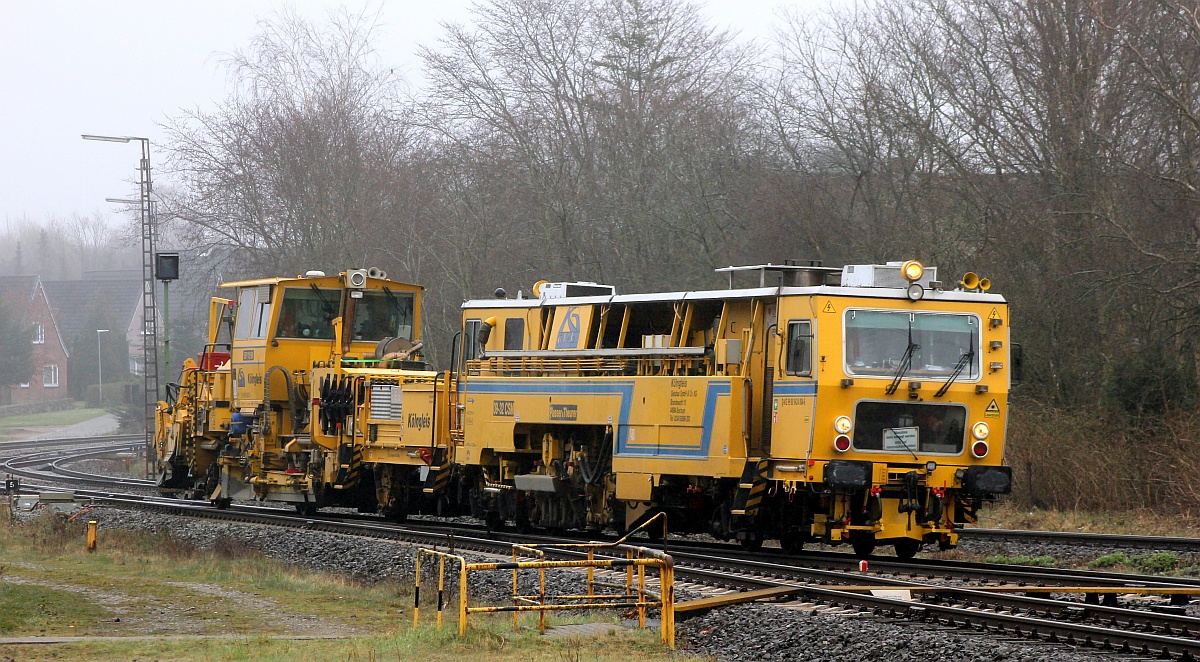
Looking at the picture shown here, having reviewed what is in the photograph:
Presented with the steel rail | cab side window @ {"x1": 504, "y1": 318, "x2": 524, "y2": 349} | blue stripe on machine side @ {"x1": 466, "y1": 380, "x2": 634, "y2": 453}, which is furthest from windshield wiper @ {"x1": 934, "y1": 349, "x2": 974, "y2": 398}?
cab side window @ {"x1": 504, "y1": 318, "x2": 524, "y2": 349}

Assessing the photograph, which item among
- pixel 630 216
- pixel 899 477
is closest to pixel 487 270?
pixel 630 216

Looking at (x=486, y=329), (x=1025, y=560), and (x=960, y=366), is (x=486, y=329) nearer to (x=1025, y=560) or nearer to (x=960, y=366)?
(x=960, y=366)

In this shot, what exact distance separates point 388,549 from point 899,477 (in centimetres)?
632

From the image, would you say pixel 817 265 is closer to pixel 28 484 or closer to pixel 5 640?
pixel 5 640

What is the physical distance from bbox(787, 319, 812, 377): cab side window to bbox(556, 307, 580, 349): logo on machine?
365 cm

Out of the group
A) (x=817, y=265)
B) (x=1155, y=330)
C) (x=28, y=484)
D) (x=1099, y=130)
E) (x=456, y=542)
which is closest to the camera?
(x=817, y=265)

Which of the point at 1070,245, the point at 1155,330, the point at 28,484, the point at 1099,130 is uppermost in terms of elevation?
the point at 1099,130

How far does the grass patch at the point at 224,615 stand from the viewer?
34.7ft

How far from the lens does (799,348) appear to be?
1448cm

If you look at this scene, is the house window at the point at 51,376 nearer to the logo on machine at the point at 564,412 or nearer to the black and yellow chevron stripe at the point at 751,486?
the logo on machine at the point at 564,412

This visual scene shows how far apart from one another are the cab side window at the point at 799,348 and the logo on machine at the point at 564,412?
137 inches

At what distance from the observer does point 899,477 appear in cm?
1457

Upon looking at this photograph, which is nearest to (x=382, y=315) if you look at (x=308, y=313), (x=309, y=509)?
(x=308, y=313)

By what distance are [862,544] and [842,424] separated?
1828 millimetres
